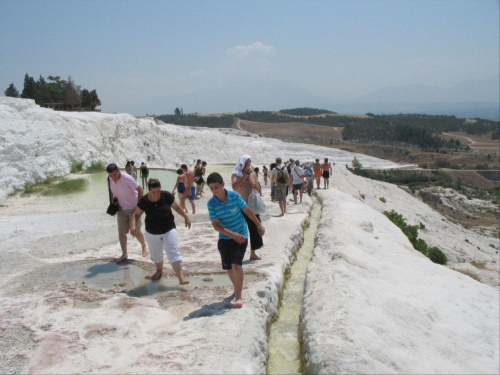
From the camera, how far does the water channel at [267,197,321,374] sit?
179 inches

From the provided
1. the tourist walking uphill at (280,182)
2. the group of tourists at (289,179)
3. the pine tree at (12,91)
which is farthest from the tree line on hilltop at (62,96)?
the tourist walking uphill at (280,182)

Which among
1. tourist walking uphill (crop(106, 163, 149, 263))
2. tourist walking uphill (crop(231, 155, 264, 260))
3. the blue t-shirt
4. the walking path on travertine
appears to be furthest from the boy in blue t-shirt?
tourist walking uphill (crop(106, 163, 149, 263))

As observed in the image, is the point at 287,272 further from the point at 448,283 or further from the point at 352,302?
the point at 448,283

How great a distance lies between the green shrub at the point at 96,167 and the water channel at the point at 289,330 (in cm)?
1504

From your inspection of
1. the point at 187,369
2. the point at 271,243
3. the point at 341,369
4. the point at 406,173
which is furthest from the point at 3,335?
the point at 406,173

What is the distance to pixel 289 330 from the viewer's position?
5.32 m

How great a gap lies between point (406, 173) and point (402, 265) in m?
54.4

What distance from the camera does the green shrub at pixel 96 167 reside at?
20344 mm

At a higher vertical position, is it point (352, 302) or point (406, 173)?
point (352, 302)

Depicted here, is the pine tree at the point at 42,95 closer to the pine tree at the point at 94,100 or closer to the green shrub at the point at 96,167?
the pine tree at the point at 94,100

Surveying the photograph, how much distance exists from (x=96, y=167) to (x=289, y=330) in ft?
58.9

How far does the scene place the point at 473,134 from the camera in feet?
379

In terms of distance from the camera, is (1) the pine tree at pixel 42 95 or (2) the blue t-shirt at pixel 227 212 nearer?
(2) the blue t-shirt at pixel 227 212

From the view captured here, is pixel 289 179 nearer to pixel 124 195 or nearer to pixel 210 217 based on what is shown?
pixel 124 195
